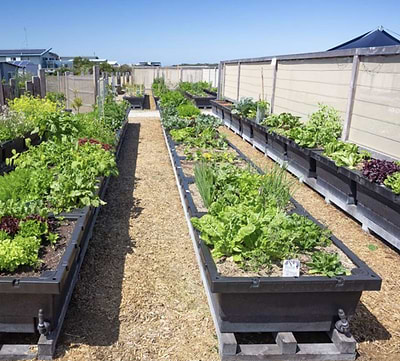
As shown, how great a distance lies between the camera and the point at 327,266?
2.60m

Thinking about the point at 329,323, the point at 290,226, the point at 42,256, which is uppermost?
the point at 290,226

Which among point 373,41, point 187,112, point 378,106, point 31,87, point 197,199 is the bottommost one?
point 197,199

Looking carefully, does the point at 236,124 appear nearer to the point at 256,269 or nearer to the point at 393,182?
the point at 393,182

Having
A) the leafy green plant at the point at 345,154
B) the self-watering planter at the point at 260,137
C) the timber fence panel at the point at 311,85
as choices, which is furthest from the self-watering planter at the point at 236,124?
the leafy green plant at the point at 345,154

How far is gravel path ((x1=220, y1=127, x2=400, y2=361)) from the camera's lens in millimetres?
2689

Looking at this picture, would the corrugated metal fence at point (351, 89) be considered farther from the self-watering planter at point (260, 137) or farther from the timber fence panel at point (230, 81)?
the timber fence panel at point (230, 81)

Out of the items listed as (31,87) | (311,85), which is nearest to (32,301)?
(311,85)

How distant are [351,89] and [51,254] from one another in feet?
16.9

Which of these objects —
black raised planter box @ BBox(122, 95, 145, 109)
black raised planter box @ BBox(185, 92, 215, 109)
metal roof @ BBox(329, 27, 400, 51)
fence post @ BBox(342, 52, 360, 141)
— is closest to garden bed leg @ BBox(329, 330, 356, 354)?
fence post @ BBox(342, 52, 360, 141)

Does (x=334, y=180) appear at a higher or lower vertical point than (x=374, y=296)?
higher

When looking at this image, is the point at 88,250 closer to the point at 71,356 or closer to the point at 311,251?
the point at 71,356

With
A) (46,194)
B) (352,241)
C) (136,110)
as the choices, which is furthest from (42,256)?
(136,110)

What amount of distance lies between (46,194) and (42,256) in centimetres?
108

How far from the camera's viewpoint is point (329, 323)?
2590mm
